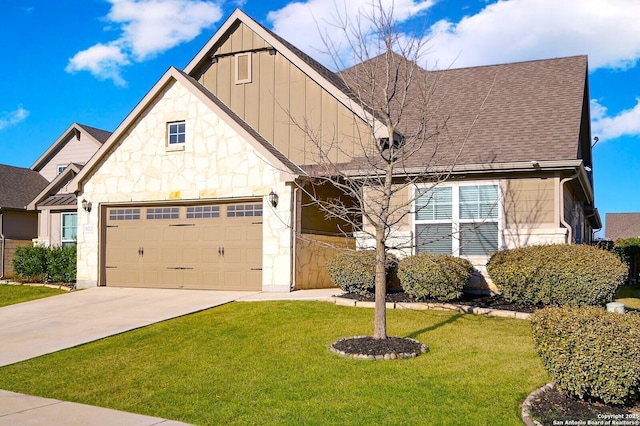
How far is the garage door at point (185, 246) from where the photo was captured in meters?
15.9

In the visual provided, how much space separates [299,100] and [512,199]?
6733mm

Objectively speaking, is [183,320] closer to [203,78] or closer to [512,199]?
[512,199]

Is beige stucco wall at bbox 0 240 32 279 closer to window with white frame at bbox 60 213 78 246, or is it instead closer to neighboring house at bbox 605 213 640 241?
window with white frame at bbox 60 213 78 246

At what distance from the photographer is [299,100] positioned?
17016mm

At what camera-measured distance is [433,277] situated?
12.1 meters

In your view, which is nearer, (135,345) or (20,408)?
(20,408)

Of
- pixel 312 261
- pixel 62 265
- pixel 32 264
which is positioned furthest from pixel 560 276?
pixel 32 264

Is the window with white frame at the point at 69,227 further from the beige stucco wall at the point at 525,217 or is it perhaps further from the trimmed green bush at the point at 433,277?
the trimmed green bush at the point at 433,277

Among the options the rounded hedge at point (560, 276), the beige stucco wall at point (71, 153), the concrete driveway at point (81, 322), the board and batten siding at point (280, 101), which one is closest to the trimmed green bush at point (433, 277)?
the rounded hedge at point (560, 276)

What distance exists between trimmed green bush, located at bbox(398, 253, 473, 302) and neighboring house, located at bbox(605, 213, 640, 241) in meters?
47.7

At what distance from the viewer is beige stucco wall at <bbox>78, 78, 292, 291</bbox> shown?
15.3m

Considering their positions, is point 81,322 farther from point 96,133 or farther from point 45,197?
point 96,133

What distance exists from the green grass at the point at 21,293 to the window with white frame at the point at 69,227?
12.0 feet

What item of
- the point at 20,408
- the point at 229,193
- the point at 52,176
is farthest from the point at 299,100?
the point at 52,176
